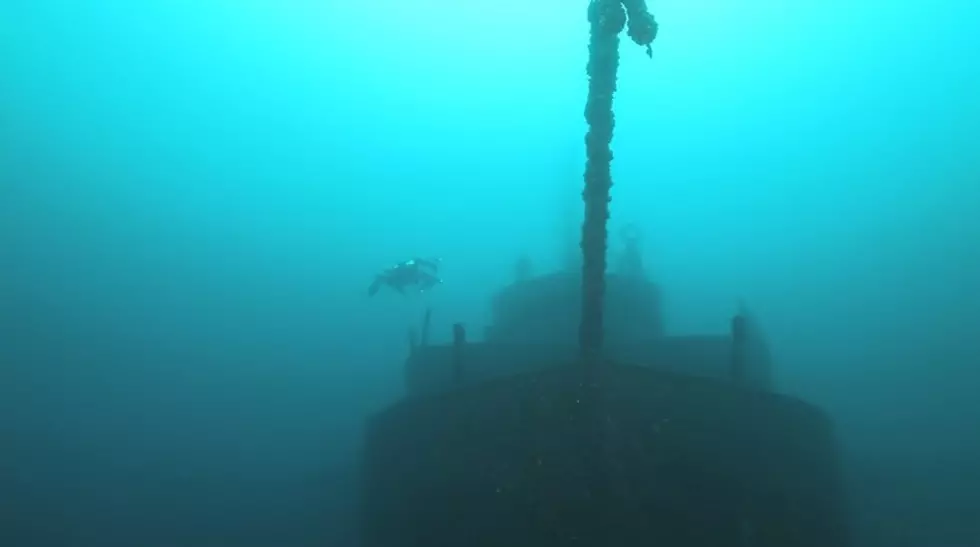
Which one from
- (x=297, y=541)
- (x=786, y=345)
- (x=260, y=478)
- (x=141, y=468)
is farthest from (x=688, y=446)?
(x=786, y=345)

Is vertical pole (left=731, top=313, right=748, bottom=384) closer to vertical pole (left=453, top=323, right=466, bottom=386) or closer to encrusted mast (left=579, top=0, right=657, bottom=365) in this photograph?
encrusted mast (left=579, top=0, right=657, bottom=365)

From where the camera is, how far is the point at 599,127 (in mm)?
13281

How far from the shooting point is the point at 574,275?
23.5 meters

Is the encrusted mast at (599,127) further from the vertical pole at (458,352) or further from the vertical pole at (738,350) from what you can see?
the vertical pole at (458,352)

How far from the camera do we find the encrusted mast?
1329 cm

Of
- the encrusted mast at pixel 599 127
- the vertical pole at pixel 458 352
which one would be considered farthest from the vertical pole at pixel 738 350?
the vertical pole at pixel 458 352

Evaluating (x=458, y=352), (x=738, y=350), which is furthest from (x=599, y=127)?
(x=458, y=352)

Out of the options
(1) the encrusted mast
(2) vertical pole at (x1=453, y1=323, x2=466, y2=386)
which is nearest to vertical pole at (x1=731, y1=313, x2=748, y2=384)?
(1) the encrusted mast

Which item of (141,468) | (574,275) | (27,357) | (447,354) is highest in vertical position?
(574,275)

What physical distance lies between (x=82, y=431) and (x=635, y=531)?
3618 inches

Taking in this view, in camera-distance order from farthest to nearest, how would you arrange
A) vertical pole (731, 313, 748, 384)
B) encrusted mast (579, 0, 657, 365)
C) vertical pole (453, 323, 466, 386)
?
vertical pole (453, 323, 466, 386)
vertical pole (731, 313, 748, 384)
encrusted mast (579, 0, 657, 365)

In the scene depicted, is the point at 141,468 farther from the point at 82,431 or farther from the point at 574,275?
the point at 574,275

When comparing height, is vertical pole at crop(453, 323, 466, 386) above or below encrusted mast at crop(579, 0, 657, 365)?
below

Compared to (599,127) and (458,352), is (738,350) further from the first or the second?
(458,352)
